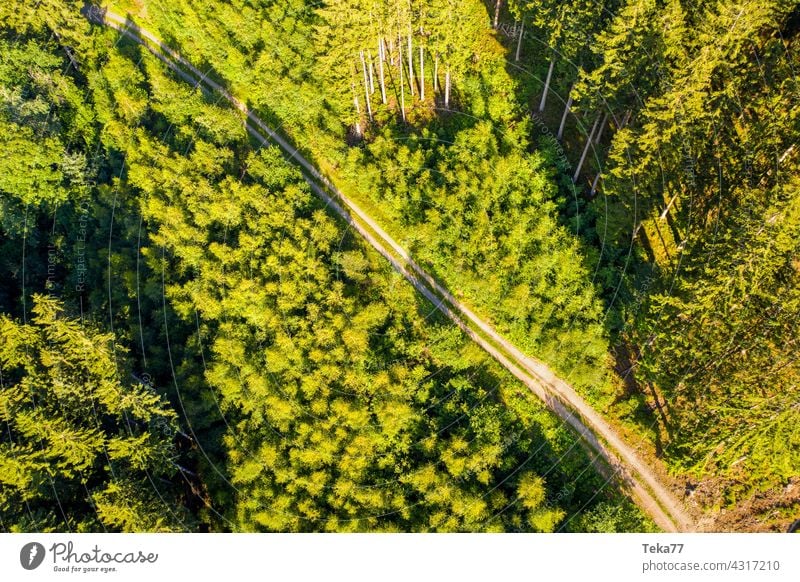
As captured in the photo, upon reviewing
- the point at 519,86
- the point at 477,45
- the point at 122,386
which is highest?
the point at 477,45

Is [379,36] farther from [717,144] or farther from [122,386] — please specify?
[122,386]

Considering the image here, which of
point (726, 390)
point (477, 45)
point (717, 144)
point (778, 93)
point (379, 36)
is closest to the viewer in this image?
point (726, 390)

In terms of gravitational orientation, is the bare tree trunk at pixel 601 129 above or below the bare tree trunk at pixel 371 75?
below

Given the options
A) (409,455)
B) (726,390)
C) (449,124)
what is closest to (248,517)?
(409,455)

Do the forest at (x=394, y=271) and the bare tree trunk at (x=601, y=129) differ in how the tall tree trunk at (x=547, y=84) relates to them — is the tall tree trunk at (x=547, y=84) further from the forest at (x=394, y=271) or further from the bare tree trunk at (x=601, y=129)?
the bare tree trunk at (x=601, y=129)

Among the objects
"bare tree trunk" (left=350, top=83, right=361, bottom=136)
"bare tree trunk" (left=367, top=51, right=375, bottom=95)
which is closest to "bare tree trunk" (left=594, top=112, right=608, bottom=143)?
"bare tree trunk" (left=367, top=51, right=375, bottom=95)

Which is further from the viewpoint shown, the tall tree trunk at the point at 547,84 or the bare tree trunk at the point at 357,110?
the bare tree trunk at the point at 357,110

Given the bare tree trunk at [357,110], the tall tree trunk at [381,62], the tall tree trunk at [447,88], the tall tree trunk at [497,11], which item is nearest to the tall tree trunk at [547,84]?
the tall tree trunk at [497,11]
